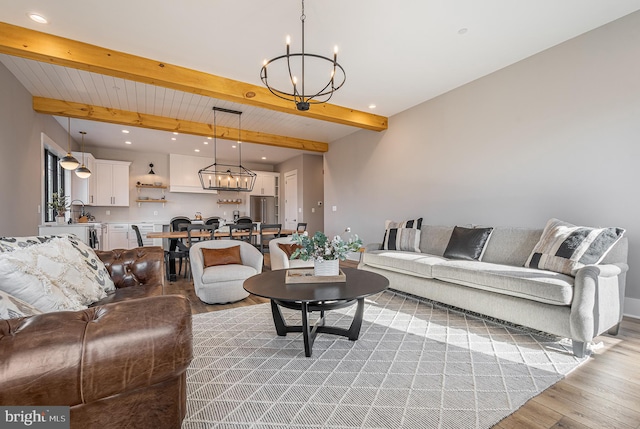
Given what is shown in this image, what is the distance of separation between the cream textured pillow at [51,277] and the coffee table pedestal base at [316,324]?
118cm

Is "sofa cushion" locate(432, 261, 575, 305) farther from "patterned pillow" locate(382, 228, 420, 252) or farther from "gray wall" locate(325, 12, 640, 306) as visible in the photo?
"gray wall" locate(325, 12, 640, 306)

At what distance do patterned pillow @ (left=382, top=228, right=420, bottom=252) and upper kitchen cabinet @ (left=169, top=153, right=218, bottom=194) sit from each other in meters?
6.06

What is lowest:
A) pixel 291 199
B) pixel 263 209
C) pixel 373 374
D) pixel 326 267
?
pixel 373 374

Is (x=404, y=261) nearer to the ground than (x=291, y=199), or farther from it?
nearer to the ground

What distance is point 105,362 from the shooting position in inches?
34.7

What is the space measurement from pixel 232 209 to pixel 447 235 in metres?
7.02

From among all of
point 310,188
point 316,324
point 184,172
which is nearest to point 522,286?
point 316,324

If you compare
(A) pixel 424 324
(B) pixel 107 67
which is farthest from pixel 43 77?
(A) pixel 424 324

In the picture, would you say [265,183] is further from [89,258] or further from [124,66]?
[89,258]

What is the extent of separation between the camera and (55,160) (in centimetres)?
589

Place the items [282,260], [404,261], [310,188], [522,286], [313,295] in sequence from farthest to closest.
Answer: [310,188] < [282,260] < [404,261] < [522,286] < [313,295]

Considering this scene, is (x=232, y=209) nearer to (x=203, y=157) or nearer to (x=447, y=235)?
(x=203, y=157)

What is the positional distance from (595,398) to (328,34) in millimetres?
3472

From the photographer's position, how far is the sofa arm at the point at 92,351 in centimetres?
79
